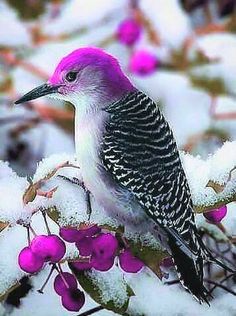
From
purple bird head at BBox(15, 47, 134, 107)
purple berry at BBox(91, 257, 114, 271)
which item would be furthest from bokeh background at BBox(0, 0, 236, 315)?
purple berry at BBox(91, 257, 114, 271)

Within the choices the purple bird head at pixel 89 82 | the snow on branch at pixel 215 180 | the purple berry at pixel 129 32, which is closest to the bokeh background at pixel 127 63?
the purple berry at pixel 129 32

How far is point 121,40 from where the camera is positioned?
2.48m

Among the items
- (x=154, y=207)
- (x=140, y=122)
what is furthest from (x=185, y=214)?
(x=140, y=122)

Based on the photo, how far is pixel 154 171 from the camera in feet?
3.71

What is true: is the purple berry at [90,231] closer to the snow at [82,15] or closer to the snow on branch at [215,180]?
the snow on branch at [215,180]

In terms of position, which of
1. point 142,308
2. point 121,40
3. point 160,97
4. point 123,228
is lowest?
point 160,97

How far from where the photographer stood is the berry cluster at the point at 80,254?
97 centimetres

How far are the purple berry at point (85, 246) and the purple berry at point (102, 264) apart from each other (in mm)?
10

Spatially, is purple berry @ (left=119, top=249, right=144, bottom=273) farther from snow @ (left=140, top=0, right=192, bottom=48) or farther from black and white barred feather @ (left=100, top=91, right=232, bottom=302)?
snow @ (left=140, top=0, right=192, bottom=48)

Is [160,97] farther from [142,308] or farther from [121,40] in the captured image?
[142,308]

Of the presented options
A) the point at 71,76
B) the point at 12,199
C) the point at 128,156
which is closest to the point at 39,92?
the point at 71,76

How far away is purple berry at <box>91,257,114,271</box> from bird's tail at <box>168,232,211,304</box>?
0.09 m

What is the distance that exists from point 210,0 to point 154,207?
180 centimetres

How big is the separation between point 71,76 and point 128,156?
163 mm
